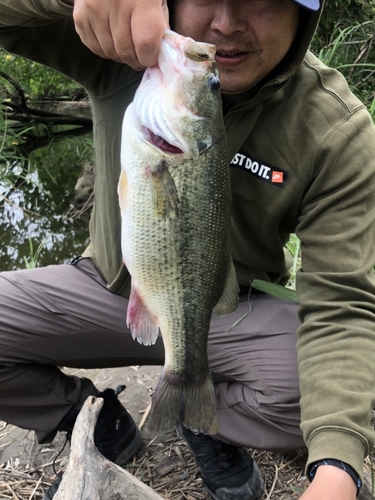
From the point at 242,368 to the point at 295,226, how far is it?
2.21 ft

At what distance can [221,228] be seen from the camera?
1.58 meters

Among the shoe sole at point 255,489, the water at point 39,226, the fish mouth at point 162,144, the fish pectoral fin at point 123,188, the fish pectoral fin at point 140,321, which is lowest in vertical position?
the water at point 39,226

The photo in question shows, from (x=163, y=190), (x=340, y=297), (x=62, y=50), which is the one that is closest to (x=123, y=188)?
(x=163, y=190)

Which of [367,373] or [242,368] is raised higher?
[367,373]

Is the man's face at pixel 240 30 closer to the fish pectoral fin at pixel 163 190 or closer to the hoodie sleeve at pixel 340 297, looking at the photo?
the hoodie sleeve at pixel 340 297

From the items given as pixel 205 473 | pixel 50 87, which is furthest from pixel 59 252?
pixel 50 87

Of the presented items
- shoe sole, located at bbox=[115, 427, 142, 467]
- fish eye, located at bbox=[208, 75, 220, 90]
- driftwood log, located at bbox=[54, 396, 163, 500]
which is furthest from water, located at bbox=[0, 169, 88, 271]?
fish eye, located at bbox=[208, 75, 220, 90]

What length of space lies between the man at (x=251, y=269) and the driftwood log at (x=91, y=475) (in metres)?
0.57

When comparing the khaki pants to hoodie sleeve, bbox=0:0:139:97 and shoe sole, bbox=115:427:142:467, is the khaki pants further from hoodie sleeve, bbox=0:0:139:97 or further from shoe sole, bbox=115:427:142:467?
hoodie sleeve, bbox=0:0:139:97

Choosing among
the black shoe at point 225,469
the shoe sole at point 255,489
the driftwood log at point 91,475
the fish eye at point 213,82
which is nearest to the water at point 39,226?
the black shoe at point 225,469

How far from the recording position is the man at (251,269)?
5.20 ft

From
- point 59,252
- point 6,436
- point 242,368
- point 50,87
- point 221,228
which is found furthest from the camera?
point 50,87

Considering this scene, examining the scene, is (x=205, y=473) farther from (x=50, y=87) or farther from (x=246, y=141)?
(x=50, y=87)

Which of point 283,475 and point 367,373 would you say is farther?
point 283,475
